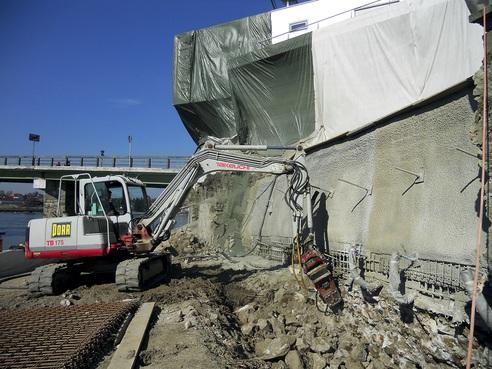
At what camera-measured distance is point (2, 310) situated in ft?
27.8

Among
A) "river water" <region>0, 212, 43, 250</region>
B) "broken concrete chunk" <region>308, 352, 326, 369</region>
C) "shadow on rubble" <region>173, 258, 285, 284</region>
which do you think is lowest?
"river water" <region>0, 212, 43, 250</region>

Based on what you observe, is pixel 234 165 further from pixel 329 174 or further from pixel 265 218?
pixel 265 218

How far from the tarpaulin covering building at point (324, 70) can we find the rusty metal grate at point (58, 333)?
662 cm

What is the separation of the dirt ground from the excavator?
582mm

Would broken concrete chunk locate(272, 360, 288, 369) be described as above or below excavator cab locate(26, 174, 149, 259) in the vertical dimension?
below

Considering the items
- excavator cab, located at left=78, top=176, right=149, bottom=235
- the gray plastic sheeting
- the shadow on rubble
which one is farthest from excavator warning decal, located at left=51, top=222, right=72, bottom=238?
the gray plastic sheeting

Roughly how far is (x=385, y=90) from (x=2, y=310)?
36.0ft

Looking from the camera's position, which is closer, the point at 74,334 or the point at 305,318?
the point at 74,334

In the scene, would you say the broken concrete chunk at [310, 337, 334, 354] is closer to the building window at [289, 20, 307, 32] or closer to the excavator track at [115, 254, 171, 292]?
the excavator track at [115, 254, 171, 292]

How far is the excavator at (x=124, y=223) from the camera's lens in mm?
9664

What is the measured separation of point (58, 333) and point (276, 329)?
12.4 feet

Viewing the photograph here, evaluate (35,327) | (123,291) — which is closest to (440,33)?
(123,291)

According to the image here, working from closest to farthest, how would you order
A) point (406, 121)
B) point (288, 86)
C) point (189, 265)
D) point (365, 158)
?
point (406, 121) → point (365, 158) → point (189, 265) → point (288, 86)

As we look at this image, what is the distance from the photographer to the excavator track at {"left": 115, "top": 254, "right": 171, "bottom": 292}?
30.3ft
